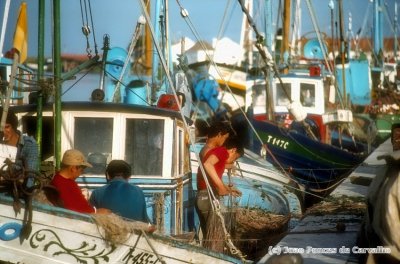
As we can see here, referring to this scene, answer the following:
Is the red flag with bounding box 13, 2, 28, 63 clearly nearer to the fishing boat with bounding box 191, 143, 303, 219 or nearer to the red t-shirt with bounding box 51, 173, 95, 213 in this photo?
the red t-shirt with bounding box 51, 173, 95, 213

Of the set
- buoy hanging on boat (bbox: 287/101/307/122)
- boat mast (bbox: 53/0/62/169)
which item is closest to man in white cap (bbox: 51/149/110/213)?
boat mast (bbox: 53/0/62/169)

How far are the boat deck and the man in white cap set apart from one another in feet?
5.30

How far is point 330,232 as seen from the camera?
7.14 meters

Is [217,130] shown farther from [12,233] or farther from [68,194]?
[12,233]

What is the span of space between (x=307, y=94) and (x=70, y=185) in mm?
14148

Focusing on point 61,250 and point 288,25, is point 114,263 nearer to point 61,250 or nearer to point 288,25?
point 61,250

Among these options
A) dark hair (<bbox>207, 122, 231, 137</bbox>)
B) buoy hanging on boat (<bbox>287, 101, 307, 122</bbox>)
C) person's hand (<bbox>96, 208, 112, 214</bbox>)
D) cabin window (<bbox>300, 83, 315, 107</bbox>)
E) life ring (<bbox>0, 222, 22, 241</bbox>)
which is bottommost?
life ring (<bbox>0, 222, 22, 241</bbox>)

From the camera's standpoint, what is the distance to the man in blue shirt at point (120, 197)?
628 cm

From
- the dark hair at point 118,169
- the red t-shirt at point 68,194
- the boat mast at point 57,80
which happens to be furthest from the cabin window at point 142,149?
the red t-shirt at point 68,194

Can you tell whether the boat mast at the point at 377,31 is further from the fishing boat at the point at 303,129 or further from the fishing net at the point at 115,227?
the fishing net at the point at 115,227

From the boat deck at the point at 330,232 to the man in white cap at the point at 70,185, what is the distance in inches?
63.7

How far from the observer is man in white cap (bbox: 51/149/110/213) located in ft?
19.5

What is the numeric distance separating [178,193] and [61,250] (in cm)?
254

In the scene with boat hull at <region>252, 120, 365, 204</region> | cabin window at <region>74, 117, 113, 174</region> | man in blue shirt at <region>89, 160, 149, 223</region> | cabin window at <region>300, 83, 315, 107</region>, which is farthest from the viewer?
cabin window at <region>300, 83, 315, 107</region>
